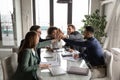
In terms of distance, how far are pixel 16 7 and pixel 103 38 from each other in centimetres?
282

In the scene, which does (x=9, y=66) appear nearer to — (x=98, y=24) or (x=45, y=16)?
(x=98, y=24)

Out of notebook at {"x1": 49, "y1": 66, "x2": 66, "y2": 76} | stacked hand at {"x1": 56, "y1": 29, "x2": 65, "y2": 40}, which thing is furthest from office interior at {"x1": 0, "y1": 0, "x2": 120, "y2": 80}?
notebook at {"x1": 49, "y1": 66, "x2": 66, "y2": 76}

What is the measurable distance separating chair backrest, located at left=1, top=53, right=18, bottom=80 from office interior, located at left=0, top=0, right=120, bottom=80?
2.70m

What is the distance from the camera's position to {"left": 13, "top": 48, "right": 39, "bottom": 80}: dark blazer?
5.98 feet

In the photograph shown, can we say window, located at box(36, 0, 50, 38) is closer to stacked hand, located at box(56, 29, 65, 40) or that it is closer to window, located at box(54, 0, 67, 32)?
window, located at box(54, 0, 67, 32)

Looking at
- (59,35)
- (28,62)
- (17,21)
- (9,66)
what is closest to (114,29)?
(59,35)

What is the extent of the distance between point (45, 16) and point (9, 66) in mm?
3942

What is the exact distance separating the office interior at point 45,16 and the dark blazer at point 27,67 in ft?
8.90

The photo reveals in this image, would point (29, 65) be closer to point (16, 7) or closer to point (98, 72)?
point (98, 72)

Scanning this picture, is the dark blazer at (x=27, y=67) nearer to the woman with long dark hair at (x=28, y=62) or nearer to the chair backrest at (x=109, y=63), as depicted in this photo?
the woman with long dark hair at (x=28, y=62)

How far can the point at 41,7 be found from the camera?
570cm

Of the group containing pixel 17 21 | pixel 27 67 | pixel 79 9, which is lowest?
pixel 27 67

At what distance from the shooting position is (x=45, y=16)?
5742 millimetres

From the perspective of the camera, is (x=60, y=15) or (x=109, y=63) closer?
(x=109, y=63)
